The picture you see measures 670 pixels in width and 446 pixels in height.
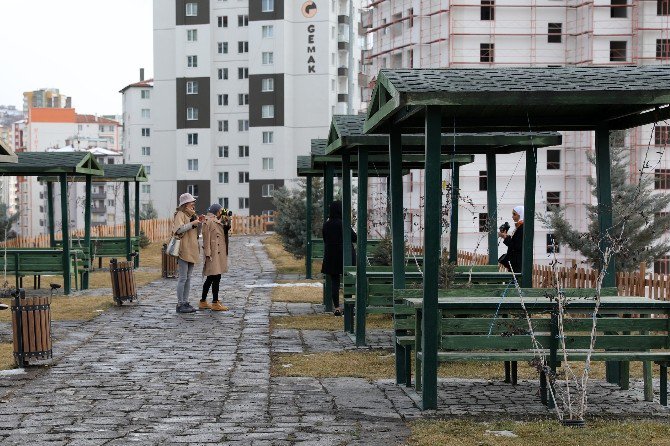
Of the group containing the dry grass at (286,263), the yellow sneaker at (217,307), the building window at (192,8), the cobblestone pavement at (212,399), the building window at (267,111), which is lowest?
the dry grass at (286,263)

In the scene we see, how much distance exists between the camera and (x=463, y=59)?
75.9 m

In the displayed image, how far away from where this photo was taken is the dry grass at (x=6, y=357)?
40.8ft

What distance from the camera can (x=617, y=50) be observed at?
74.7 metres

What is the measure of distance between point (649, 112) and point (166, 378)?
541 centimetres

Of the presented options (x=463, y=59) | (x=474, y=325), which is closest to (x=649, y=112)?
(x=474, y=325)

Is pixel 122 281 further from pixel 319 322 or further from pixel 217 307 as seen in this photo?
pixel 319 322

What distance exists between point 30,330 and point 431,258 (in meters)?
4.99

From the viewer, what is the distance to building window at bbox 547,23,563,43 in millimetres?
76000

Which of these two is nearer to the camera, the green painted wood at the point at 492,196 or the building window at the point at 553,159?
the green painted wood at the point at 492,196

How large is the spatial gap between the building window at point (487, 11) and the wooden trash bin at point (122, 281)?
59.3 metres

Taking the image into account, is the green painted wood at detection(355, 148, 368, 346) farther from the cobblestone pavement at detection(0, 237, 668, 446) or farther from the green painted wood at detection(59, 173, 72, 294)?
the green painted wood at detection(59, 173, 72, 294)

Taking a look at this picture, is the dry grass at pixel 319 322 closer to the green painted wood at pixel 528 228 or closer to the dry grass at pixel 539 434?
the green painted wood at pixel 528 228

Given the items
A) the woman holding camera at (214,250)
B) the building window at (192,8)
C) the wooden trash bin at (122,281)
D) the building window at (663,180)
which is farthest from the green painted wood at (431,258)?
the building window at (192,8)

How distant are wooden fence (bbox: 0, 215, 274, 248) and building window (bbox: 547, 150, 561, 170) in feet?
63.5
